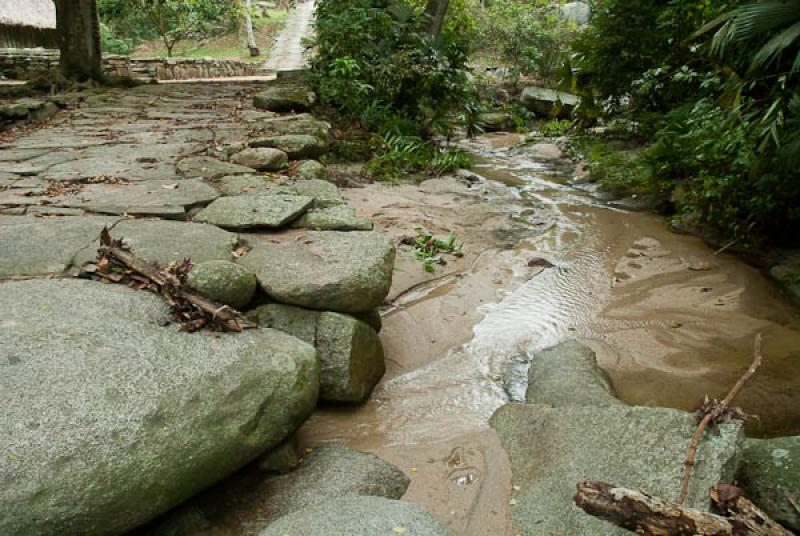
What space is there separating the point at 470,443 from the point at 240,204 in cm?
172

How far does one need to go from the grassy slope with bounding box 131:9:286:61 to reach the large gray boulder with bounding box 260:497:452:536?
61.4ft

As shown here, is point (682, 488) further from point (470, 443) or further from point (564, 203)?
point (564, 203)

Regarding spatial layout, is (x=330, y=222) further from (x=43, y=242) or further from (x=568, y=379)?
(x=568, y=379)

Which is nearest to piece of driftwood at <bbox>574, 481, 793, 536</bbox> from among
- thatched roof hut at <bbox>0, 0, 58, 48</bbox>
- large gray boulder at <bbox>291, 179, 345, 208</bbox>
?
large gray boulder at <bbox>291, 179, 345, 208</bbox>

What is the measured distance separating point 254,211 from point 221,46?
20217 mm

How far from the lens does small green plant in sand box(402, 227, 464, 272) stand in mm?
4121

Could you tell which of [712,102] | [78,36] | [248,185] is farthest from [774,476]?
[78,36]

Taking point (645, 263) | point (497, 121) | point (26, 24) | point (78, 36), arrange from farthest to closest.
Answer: point (26, 24) < point (497, 121) < point (78, 36) < point (645, 263)

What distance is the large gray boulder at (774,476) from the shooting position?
1640 mm

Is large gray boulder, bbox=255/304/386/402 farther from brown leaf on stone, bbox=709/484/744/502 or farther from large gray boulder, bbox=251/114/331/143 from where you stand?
large gray boulder, bbox=251/114/331/143

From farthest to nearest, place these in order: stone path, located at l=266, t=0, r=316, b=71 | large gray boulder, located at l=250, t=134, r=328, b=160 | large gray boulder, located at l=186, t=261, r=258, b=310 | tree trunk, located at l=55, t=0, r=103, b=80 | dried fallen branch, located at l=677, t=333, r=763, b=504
→ stone path, located at l=266, t=0, r=316, b=71
tree trunk, located at l=55, t=0, r=103, b=80
large gray boulder, located at l=250, t=134, r=328, b=160
large gray boulder, located at l=186, t=261, r=258, b=310
dried fallen branch, located at l=677, t=333, r=763, b=504

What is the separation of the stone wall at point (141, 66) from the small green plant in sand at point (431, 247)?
7575 mm

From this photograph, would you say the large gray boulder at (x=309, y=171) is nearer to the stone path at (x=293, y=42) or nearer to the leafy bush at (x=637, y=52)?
the leafy bush at (x=637, y=52)

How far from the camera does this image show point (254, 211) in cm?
295
